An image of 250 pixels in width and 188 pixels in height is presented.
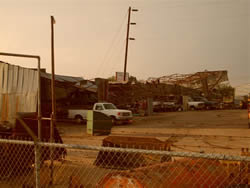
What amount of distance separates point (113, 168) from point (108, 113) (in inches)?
471

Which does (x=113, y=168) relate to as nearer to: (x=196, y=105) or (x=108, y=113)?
(x=108, y=113)

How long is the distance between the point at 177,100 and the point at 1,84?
2994cm

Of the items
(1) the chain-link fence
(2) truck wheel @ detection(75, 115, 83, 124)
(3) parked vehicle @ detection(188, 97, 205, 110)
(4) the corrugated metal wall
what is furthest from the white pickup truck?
(3) parked vehicle @ detection(188, 97, 205, 110)

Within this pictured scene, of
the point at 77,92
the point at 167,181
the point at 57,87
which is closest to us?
the point at 167,181

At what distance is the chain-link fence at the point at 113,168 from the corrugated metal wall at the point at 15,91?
118 cm

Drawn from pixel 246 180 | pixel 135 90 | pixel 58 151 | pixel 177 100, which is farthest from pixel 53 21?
pixel 177 100

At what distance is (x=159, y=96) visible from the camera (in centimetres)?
3294

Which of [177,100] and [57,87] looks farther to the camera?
[177,100]

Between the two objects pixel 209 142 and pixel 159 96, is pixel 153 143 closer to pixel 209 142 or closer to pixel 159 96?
pixel 209 142

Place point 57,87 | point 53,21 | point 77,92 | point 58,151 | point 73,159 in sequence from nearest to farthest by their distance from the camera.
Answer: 1. point 58,151
2. point 73,159
3. point 53,21
4. point 57,87
5. point 77,92

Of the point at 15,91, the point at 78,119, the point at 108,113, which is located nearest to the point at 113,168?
the point at 15,91

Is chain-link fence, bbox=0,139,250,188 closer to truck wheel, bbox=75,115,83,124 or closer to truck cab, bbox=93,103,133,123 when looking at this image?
truck cab, bbox=93,103,133,123

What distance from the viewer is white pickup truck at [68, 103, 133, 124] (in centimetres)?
1808

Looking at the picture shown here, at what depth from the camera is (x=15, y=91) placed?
289 inches
